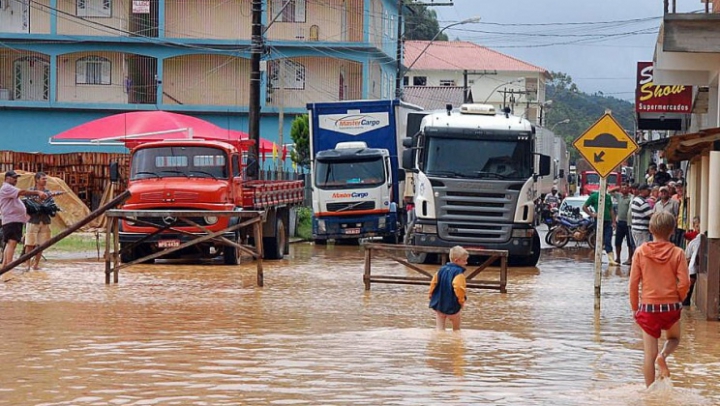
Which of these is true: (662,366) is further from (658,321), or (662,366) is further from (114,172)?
(114,172)

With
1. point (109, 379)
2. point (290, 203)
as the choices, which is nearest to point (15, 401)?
point (109, 379)

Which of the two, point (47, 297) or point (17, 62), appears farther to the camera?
point (17, 62)

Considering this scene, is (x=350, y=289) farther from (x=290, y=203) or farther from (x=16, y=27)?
(x=16, y=27)

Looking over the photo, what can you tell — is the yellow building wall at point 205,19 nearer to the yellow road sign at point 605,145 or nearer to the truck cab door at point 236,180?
the truck cab door at point 236,180

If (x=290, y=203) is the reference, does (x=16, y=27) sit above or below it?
above

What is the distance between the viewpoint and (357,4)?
203 feet

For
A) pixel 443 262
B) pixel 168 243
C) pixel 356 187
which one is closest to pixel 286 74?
pixel 356 187

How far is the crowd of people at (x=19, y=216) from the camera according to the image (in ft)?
75.6

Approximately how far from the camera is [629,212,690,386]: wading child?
1099cm

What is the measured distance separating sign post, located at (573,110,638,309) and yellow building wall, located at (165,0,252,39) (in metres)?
41.9

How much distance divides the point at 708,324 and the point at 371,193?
18924 mm

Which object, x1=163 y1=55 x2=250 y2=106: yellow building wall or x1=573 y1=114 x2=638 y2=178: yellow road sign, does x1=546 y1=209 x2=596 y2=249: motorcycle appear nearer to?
x1=573 y1=114 x2=638 y2=178: yellow road sign

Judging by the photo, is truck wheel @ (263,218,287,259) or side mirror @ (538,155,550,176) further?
truck wheel @ (263,218,287,259)

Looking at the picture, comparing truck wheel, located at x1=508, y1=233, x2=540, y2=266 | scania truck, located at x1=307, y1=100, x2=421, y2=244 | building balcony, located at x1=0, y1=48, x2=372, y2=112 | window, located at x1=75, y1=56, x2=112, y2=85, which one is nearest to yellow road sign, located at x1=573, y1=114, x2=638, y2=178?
truck wheel, located at x1=508, y1=233, x2=540, y2=266
